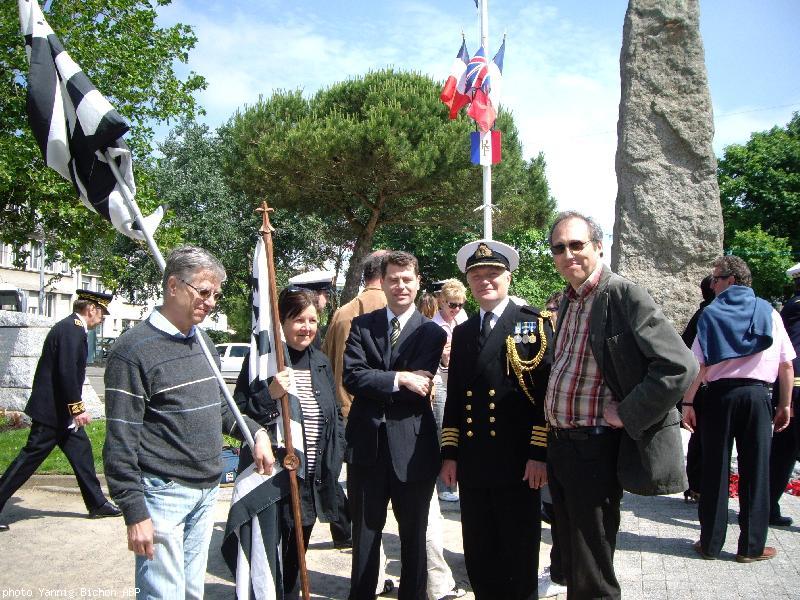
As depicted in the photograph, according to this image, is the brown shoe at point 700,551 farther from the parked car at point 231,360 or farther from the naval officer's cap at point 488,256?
the parked car at point 231,360

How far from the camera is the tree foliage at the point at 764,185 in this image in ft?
107

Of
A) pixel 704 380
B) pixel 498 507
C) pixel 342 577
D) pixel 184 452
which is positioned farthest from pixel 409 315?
pixel 704 380

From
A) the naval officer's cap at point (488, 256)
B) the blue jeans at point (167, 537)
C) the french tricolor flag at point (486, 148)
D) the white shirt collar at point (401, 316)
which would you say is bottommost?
the blue jeans at point (167, 537)

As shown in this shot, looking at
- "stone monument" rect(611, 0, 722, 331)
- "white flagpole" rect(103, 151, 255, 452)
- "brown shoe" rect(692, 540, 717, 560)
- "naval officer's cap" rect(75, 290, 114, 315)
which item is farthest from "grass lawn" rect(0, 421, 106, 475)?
"stone monument" rect(611, 0, 722, 331)

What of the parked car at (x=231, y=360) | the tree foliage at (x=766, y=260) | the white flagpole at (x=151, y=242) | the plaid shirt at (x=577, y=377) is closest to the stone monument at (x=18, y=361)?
the white flagpole at (x=151, y=242)

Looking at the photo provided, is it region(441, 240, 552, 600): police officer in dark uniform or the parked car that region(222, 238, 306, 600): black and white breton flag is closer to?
region(441, 240, 552, 600): police officer in dark uniform

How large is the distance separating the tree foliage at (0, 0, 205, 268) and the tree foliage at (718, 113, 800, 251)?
26.1m

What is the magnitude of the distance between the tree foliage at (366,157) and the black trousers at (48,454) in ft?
46.1

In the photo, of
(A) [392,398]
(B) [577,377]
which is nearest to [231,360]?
(A) [392,398]

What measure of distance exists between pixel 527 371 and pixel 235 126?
19472mm

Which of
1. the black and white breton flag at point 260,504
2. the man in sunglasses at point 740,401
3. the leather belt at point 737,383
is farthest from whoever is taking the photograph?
the leather belt at point 737,383

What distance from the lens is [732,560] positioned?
4695mm

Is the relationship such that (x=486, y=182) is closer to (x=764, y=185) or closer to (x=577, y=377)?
(x=577, y=377)

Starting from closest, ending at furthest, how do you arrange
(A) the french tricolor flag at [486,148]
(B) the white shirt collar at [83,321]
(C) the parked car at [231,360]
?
(B) the white shirt collar at [83,321], (A) the french tricolor flag at [486,148], (C) the parked car at [231,360]
